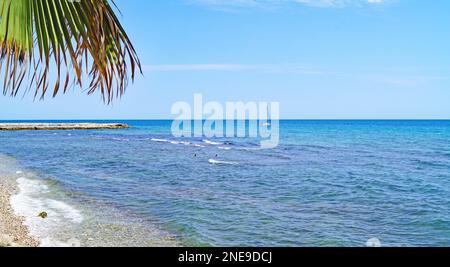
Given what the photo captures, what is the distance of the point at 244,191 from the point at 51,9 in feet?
51.5

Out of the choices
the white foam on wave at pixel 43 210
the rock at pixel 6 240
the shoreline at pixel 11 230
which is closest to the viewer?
the rock at pixel 6 240

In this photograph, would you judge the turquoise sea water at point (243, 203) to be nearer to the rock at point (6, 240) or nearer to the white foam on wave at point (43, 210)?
the white foam on wave at point (43, 210)

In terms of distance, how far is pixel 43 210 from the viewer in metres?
12.5

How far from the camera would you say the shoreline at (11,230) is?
344 inches

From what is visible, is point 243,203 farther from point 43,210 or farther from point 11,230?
point 11,230

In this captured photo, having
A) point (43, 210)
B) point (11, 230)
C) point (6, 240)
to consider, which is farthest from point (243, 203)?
point (6, 240)

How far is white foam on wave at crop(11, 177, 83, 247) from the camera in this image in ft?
31.6

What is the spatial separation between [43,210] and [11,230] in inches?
107

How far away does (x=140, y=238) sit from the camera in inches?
389

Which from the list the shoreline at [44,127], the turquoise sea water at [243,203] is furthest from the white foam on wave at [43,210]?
the shoreline at [44,127]

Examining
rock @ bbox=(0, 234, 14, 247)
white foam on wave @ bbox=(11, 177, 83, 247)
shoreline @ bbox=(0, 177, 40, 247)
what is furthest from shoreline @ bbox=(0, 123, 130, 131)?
rock @ bbox=(0, 234, 14, 247)

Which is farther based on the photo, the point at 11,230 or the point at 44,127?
the point at 44,127

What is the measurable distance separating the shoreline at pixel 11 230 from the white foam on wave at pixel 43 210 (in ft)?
0.46
